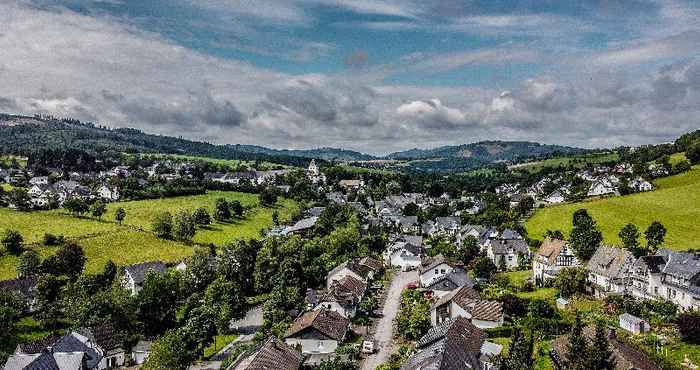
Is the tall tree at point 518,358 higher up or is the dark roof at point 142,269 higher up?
the tall tree at point 518,358

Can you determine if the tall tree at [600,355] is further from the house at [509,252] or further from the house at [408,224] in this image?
the house at [408,224]

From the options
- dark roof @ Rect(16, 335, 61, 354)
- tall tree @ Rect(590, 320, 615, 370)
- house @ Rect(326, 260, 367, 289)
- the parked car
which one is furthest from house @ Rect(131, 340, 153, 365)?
tall tree @ Rect(590, 320, 615, 370)

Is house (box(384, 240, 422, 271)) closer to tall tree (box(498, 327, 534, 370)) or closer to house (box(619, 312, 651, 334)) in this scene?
house (box(619, 312, 651, 334))

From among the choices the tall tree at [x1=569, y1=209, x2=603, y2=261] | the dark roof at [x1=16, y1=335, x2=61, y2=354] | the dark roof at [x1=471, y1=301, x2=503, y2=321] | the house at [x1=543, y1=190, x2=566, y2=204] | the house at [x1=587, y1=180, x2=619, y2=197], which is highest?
the house at [x1=587, y1=180, x2=619, y2=197]

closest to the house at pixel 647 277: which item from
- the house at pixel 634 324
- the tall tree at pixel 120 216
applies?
the house at pixel 634 324

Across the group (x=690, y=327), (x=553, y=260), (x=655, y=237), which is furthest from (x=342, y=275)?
(x=655, y=237)

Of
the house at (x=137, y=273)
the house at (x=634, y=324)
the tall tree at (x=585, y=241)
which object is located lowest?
the house at (x=137, y=273)

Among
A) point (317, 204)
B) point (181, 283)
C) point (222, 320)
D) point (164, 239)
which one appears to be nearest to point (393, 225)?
point (317, 204)
